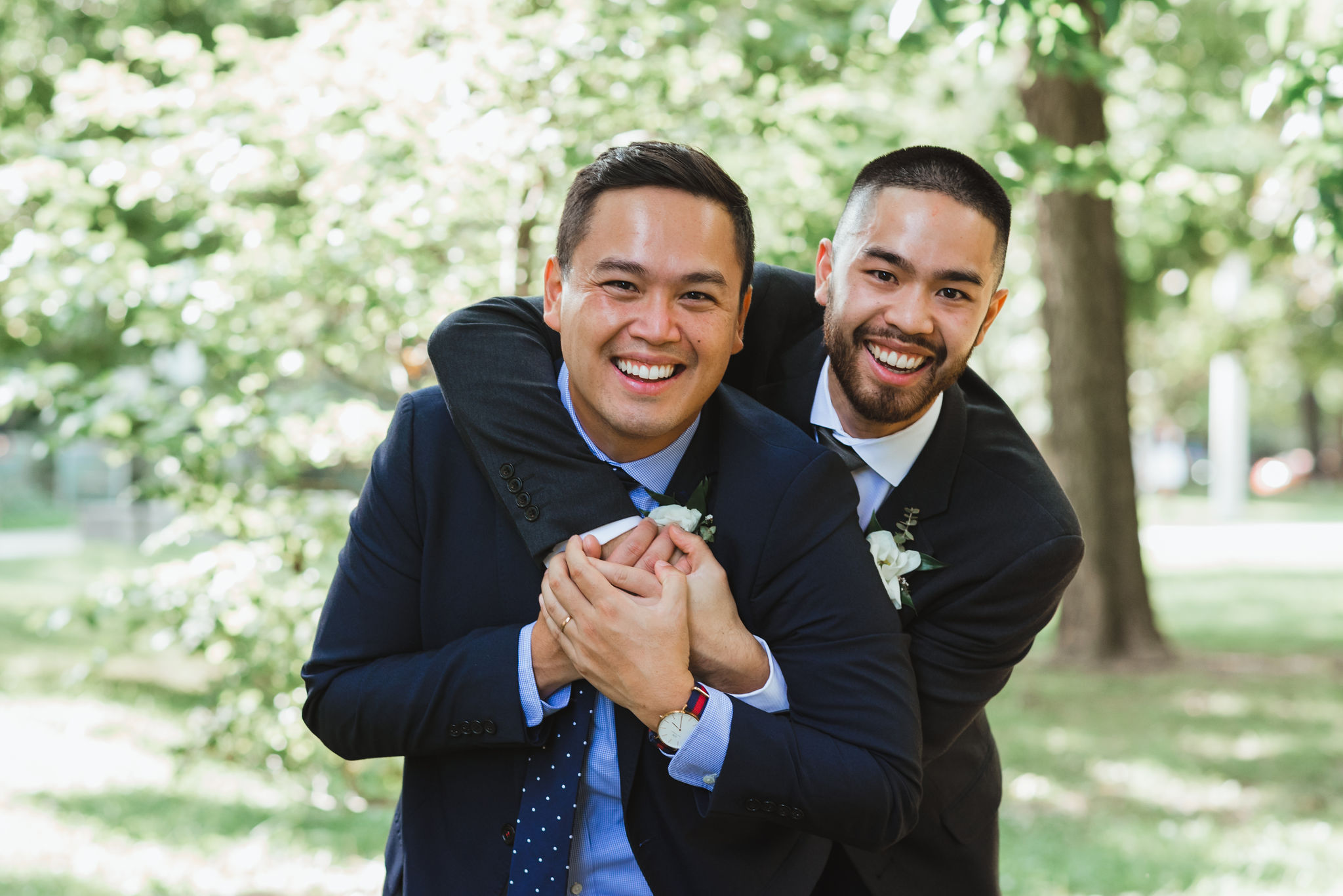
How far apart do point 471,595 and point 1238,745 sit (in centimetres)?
737

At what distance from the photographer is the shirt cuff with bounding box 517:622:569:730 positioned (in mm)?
2334

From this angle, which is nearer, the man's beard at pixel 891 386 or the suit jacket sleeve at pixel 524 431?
the suit jacket sleeve at pixel 524 431

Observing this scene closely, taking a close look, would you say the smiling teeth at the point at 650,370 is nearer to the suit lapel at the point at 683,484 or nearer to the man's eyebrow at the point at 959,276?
the suit lapel at the point at 683,484

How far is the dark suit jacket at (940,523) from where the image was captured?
249 cm

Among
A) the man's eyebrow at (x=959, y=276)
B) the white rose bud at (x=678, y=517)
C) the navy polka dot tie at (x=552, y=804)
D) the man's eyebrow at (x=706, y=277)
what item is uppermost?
the man's eyebrow at (x=959, y=276)

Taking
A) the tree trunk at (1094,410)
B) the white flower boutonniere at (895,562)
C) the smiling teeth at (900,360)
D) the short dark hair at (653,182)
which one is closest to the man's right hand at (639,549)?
the white flower boutonniere at (895,562)

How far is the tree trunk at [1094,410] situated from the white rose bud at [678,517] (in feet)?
29.1

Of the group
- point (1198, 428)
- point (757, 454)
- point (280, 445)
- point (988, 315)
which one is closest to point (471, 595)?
point (757, 454)

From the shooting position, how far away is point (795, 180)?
18.4 feet

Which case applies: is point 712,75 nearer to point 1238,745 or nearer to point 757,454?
point 757,454

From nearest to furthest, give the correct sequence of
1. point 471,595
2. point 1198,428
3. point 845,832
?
point 845,832, point 471,595, point 1198,428

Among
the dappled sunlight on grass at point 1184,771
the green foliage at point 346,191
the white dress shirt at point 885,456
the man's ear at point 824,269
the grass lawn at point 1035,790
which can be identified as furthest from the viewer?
the dappled sunlight on grass at point 1184,771

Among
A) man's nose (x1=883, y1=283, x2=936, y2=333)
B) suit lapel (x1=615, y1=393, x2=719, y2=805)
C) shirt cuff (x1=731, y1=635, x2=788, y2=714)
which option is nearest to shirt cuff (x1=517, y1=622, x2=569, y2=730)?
suit lapel (x1=615, y1=393, x2=719, y2=805)

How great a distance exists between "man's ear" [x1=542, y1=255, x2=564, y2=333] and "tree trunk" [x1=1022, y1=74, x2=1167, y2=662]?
862 cm
